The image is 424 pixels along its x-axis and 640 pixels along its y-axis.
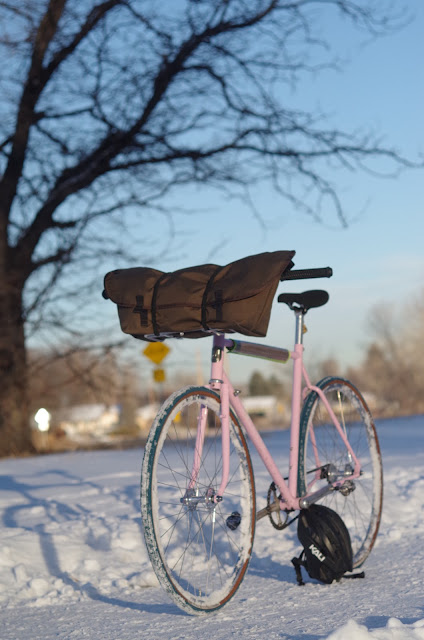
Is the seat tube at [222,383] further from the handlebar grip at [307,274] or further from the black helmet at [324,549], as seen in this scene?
the black helmet at [324,549]

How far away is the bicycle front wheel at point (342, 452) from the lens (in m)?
3.57

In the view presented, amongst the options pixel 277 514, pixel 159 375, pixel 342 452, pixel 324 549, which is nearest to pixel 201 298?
pixel 277 514

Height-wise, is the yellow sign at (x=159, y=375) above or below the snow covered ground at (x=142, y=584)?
above

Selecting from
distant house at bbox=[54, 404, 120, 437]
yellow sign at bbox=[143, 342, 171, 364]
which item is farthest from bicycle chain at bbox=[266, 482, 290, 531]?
yellow sign at bbox=[143, 342, 171, 364]

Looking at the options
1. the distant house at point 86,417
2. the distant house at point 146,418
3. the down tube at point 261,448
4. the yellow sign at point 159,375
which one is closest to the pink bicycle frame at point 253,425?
the down tube at point 261,448

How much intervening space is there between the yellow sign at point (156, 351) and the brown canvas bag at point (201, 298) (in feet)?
36.4

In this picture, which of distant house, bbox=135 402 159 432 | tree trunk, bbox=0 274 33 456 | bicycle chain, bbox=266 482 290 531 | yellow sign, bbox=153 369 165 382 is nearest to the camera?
bicycle chain, bbox=266 482 290 531

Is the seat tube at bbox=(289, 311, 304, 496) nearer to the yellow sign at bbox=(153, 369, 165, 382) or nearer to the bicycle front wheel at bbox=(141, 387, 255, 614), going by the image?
the bicycle front wheel at bbox=(141, 387, 255, 614)

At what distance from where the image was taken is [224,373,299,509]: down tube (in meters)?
3.03

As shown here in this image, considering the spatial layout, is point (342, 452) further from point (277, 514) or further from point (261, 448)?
point (261, 448)

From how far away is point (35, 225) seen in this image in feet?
35.9

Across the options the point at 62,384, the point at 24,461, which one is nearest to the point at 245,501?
the point at 24,461

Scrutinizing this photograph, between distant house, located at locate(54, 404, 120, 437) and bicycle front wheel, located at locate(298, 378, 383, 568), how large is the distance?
7427 mm

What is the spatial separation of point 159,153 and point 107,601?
8.73 meters
